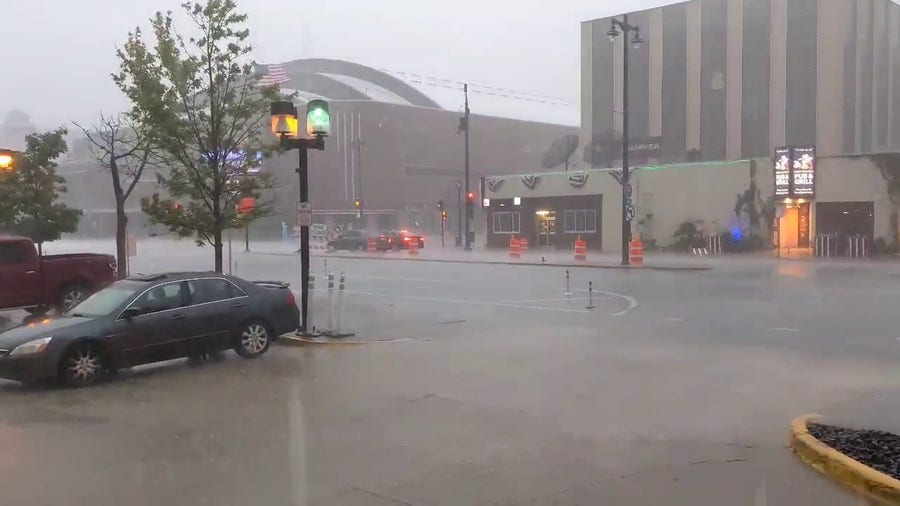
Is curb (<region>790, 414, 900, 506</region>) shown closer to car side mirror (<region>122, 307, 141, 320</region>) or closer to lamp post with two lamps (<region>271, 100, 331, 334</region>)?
car side mirror (<region>122, 307, 141, 320</region>)

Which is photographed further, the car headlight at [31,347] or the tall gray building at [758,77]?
the tall gray building at [758,77]

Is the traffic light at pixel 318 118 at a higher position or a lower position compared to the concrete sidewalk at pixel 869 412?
higher

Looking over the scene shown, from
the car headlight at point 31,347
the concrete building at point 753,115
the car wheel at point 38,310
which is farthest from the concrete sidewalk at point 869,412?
the concrete building at point 753,115

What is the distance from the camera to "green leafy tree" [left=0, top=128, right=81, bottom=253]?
75.3ft

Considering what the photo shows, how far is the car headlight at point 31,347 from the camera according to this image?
10328 mm

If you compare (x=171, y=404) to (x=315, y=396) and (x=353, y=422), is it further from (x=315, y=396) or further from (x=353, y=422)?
(x=353, y=422)

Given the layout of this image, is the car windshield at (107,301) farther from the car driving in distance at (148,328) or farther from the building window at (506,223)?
the building window at (506,223)

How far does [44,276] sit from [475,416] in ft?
41.8

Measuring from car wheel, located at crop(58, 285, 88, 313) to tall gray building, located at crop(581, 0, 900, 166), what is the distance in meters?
49.4

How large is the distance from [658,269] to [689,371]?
76.0 ft

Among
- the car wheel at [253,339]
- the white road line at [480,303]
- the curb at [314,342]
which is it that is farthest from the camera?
the white road line at [480,303]

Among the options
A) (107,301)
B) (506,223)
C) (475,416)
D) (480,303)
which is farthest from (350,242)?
(475,416)

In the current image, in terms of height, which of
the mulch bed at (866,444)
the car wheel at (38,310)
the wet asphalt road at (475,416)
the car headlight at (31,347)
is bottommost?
the wet asphalt road at (475,416)

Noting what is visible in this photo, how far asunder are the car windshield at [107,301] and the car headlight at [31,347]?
0.90 meters
